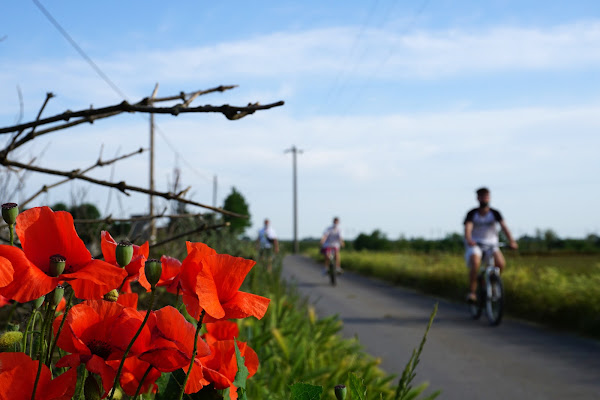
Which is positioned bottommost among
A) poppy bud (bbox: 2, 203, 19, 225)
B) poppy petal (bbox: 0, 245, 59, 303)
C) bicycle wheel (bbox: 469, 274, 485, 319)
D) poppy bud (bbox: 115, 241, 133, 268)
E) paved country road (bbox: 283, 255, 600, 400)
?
paved country road (bbox: 283, 255, 600, 400)

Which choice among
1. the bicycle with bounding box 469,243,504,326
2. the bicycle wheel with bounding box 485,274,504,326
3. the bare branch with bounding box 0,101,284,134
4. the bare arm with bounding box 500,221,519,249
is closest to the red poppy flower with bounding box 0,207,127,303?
the bare branch with bounding box 0,101,284,134

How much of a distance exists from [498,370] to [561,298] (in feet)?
13.8

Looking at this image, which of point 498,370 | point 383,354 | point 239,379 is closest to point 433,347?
point 383,354

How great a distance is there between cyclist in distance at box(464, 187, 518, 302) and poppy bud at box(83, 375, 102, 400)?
31.1 ft

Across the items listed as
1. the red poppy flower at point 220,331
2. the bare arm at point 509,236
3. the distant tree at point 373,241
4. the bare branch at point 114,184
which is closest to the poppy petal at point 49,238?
the red poppy flower at point 220,331

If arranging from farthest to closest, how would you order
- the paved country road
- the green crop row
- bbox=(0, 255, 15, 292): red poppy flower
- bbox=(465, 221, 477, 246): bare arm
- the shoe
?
the shoe, bbox=(465, 221, 477, 246): bare arm, the paved country road, the green crop row, bbox=(0, 255, 15, 292): red poppy flower

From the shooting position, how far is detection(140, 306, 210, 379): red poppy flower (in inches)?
32.8

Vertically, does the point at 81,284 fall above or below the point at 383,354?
above

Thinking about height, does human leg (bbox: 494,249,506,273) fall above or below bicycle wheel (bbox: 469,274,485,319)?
above

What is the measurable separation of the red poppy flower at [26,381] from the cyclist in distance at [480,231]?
955cm

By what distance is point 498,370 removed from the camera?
6574 mm

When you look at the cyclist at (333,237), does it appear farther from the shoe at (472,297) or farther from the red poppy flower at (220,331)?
the red poppy flower at (220,331)

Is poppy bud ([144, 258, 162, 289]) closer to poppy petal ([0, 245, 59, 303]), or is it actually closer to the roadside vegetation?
poppy petal ([0, 245, 59, 303])

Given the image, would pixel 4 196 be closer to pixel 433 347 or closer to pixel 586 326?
pixel 433 347
